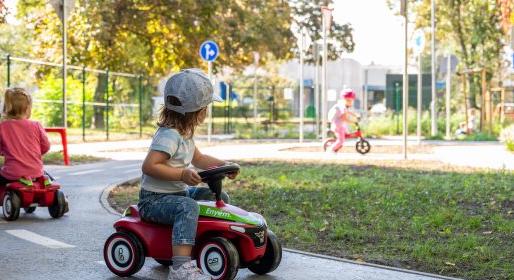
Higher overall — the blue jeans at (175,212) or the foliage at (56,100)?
the foliage at (56,100)

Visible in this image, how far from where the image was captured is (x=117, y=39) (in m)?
36.2

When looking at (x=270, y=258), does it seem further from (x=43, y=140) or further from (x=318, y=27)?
(x=318, y=27)

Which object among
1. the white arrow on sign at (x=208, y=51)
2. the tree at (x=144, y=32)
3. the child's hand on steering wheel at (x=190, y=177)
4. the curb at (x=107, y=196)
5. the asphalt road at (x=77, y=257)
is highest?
the tree at (x=144, y=32)

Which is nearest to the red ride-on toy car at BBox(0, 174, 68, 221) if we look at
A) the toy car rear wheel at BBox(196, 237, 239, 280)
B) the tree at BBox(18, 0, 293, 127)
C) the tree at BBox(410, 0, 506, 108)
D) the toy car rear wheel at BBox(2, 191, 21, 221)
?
the toy car rear wheel at BBox(2, 191, 21, 221)

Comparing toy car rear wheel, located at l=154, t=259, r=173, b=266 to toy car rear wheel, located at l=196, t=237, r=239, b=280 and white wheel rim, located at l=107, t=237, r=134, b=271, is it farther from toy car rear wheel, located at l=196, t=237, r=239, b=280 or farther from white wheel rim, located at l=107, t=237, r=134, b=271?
toy car rear wheel, located at l=196, t=237, r=239, b=280

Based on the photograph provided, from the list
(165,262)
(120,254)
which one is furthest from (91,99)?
(120,254)

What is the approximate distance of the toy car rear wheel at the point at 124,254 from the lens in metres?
6.57

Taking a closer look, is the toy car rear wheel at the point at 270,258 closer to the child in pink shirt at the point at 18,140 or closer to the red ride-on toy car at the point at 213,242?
the red ride-on toy car at the point at 213,242

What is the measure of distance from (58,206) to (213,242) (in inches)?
157

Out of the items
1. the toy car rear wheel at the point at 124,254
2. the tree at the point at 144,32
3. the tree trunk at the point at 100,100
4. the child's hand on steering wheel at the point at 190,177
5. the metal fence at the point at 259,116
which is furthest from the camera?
the metal fence at the point at 259,116

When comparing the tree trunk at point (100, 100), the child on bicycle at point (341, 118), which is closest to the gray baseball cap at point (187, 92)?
the child on bicycle at point (341, 118)

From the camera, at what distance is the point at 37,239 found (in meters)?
8.39

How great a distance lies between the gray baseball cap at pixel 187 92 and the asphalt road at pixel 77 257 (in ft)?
3.99

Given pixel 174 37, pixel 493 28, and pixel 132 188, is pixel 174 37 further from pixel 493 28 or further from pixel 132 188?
pixel 132 188
